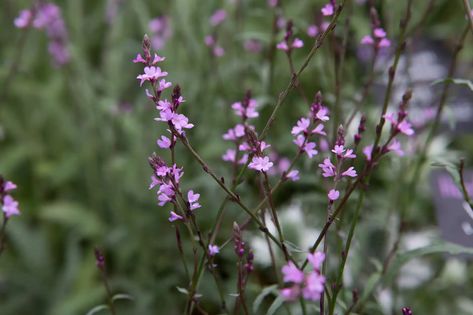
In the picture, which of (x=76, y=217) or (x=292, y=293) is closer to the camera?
(x=292, y=293)

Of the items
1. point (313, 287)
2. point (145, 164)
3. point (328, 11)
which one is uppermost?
point (145, 164)

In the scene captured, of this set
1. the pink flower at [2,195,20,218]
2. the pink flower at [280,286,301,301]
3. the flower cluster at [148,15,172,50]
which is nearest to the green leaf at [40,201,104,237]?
the flower cluster at [148,15,172,50]

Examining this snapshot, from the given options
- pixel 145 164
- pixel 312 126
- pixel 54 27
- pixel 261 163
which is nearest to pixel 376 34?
pixel 312 126

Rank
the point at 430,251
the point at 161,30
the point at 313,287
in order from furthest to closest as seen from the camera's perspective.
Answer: the point at 161,30, the point at 430,251, the point at 313,287

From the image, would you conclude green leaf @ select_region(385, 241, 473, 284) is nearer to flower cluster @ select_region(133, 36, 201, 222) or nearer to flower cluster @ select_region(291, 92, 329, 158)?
flower cluster @ select_region(291, 92, 329, 158)

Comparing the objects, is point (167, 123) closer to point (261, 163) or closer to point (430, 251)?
point (261, 163)

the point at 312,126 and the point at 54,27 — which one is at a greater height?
the point at 54,27

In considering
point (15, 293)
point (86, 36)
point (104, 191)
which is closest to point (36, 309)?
point (15, 293)

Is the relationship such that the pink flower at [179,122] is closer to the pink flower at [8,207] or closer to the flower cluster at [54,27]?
the pink flower at [8,207]

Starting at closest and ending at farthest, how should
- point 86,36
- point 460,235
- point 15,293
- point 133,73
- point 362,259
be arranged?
1. point 460,235
2. point 362,259
3. point 15,293
4. point 133,73
5. point 86,36

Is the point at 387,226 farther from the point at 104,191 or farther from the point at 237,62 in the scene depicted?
the point at 104,191
